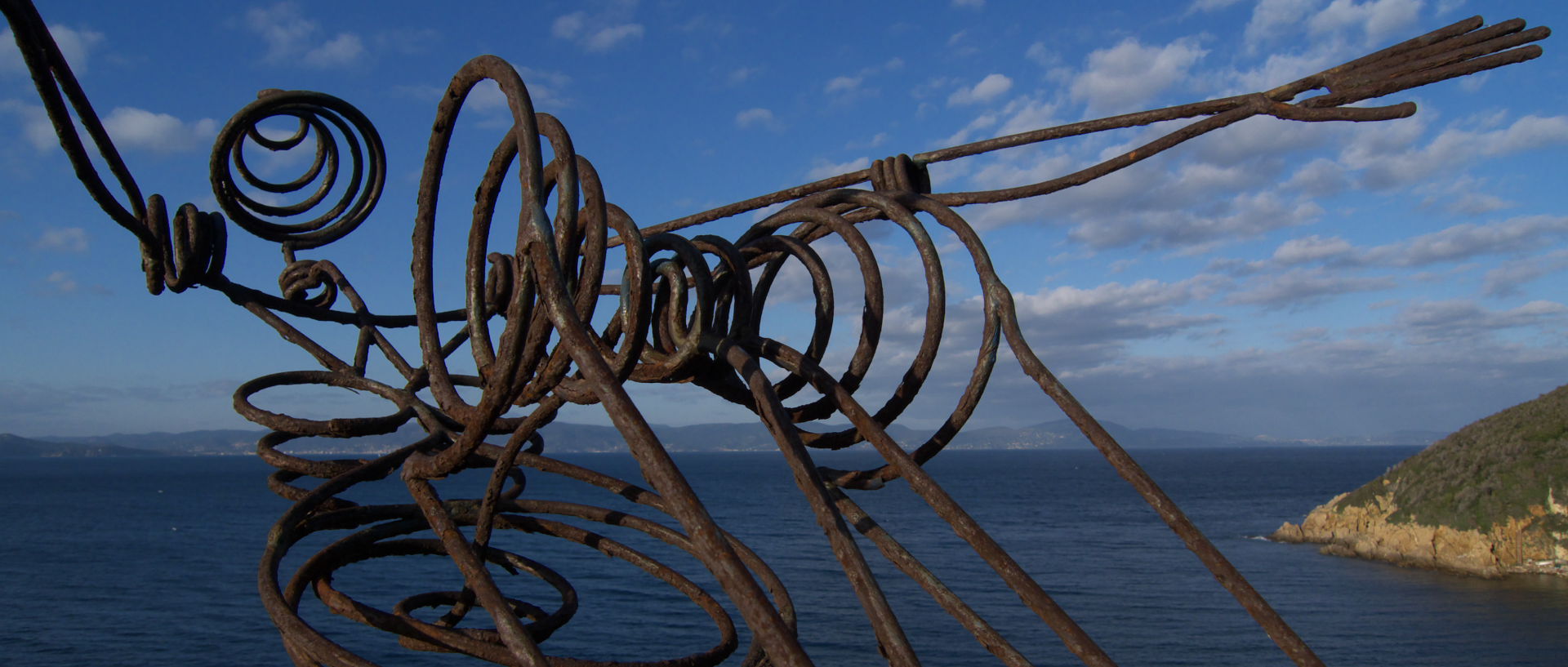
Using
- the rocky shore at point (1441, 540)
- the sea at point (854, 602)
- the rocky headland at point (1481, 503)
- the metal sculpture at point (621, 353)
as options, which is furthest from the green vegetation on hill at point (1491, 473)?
the metal sculpture at point (621, 353)

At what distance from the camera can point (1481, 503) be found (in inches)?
2024

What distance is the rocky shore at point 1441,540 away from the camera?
49531 mm

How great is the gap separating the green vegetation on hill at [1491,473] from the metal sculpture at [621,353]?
5659 centimetres

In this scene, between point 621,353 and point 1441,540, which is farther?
point 1441,540

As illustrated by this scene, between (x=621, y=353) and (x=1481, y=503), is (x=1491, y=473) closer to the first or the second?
(x=1481, y=503)

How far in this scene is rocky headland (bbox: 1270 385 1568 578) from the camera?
4922 centimetres

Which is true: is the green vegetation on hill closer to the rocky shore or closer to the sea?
the rocky shore

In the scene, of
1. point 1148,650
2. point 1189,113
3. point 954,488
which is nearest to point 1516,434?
point 1148,650

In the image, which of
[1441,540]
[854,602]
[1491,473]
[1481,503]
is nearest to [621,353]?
[854,602]

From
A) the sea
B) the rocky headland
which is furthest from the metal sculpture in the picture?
the rocky headland

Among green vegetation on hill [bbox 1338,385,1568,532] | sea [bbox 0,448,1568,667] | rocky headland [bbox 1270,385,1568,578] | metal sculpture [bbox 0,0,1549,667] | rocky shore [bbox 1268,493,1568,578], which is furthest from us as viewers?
rocky shore [bbox 1268,493,1568,578]

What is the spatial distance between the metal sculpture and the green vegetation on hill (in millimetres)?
56588

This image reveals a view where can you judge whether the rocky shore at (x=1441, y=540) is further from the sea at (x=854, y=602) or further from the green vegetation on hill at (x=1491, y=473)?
the sea at (x=854, y=602)

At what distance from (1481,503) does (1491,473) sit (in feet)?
5.53
